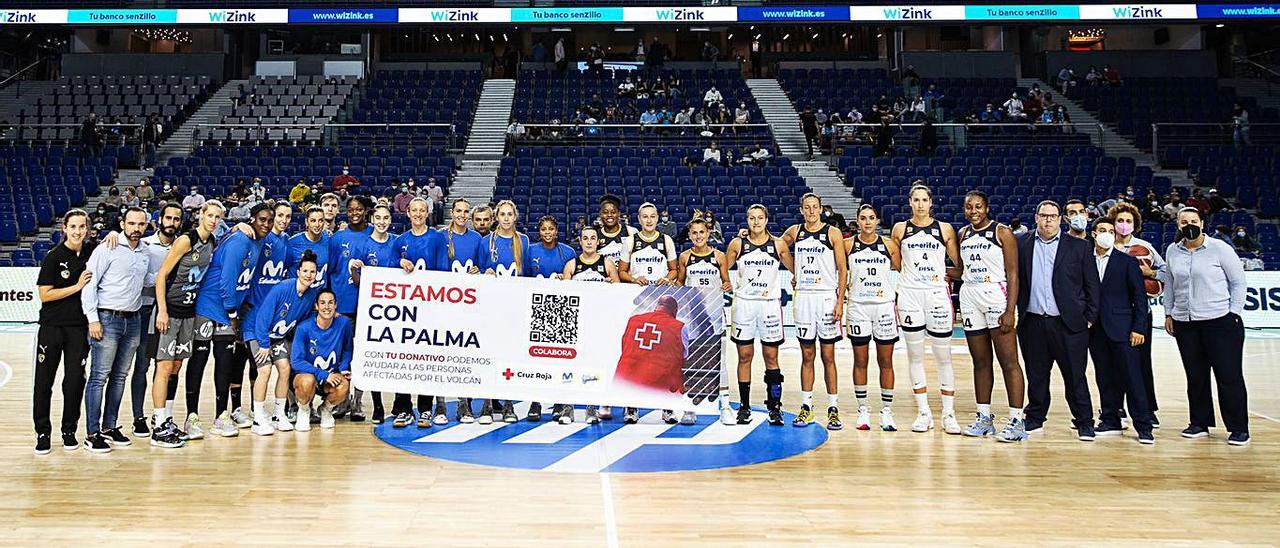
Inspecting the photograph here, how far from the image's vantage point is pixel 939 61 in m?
27.5

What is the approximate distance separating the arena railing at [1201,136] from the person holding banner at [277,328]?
21591 millimetres

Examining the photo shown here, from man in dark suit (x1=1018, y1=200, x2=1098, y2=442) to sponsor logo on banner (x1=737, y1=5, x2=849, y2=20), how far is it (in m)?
18.2

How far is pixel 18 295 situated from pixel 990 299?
1537 cm

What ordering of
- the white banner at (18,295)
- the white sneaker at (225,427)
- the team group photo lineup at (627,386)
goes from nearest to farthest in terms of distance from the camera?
the team group photo lineup at (627,386) < the white sneaker at (225,427) < the white banner at (18,295)

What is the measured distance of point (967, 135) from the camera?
20.7 metres

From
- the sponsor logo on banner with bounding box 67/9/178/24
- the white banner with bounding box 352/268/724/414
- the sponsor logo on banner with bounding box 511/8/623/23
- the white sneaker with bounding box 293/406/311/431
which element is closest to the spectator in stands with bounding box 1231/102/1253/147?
the sponsor logo on banner with bounding box 511/8/623/23

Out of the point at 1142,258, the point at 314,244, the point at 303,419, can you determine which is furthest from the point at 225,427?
the point at 1142,258

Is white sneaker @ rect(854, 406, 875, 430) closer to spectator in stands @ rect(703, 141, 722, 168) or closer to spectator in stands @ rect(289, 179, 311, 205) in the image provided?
spectator in stands @ rect(703, 141, 722, 168)

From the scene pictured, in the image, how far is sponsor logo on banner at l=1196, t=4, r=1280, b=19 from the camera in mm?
21688

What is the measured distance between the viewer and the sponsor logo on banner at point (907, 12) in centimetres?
2266

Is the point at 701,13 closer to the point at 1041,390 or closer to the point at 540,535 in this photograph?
the point at 1041,390

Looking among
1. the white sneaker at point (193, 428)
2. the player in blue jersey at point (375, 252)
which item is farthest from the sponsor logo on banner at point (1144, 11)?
the white sneaker at point (193, 428)

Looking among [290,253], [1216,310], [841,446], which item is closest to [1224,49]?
[1216,310]

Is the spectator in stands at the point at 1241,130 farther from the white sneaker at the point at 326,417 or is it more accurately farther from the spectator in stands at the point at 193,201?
the spectator in stands at the point at 193,201
